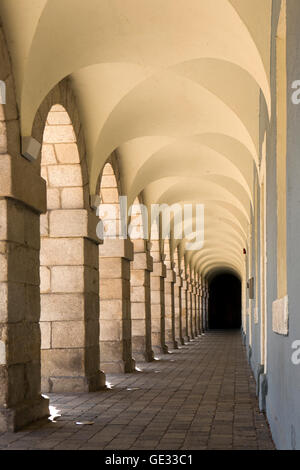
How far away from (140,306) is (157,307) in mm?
2624

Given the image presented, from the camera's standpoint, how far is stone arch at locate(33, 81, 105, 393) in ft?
28.0

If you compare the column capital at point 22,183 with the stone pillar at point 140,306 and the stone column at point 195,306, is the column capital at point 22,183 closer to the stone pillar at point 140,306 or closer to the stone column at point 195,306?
the stone pillar at point 140,306

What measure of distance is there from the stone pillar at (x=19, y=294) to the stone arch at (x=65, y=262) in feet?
6.48

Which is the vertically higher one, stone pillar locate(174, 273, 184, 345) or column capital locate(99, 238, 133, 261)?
column capital locate(99, 238, 133, 261)

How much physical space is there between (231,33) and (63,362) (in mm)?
4600

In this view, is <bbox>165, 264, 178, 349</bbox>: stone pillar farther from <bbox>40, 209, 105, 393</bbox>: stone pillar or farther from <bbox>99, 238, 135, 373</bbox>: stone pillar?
<bbox>40, 209, 105, 393</bbox>: stone pillar

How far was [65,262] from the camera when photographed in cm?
871

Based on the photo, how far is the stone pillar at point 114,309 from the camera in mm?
11172

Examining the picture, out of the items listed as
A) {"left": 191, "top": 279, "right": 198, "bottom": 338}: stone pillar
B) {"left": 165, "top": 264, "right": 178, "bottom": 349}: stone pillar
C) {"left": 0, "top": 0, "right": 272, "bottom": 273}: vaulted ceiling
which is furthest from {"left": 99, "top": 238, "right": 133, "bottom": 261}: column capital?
{"left": 191, "top": 279, "right": 198, "bottom": 338}: stone pillar

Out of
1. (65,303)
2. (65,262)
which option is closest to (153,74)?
(65,262)

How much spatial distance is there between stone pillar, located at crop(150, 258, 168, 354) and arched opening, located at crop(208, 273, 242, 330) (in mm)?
30371

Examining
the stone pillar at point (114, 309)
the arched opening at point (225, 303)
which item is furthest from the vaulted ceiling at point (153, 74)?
the arched opening at point (225, 303)
